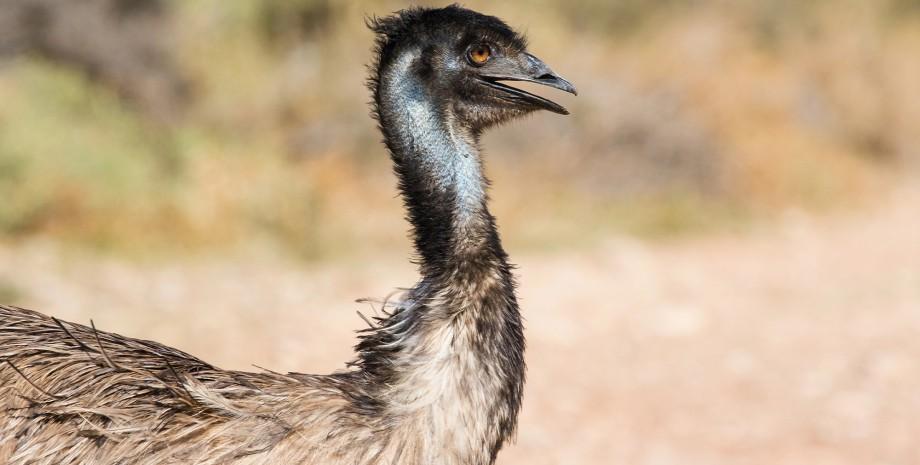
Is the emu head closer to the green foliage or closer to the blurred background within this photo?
the blurred background

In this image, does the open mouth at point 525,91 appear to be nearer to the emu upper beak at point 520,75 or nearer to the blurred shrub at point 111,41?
the emu upper beak at point 520,75

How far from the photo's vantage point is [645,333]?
26.0ft

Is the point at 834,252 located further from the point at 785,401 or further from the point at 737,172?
the point at 785,401

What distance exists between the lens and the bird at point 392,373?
3.13 meters

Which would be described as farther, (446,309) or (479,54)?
(479,54)

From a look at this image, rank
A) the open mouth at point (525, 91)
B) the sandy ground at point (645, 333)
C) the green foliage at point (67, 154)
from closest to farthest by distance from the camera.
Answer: the open mouth at point (525, 91), the sandy ground at point (645, 333), the green foliage at point (67, 154)

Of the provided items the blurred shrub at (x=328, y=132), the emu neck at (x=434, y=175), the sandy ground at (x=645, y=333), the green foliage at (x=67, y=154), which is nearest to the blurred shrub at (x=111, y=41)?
the blurred shrub at (x=328, y=132)

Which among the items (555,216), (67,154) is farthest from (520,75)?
(555,216)

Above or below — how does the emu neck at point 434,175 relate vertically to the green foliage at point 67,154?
below

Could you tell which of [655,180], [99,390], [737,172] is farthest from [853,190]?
[99,390]

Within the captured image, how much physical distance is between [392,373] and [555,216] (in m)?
7.45

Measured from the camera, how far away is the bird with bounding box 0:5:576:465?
313cm

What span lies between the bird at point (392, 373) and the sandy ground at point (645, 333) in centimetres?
255

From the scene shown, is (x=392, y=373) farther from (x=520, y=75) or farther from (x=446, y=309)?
(x=520, y=75)
